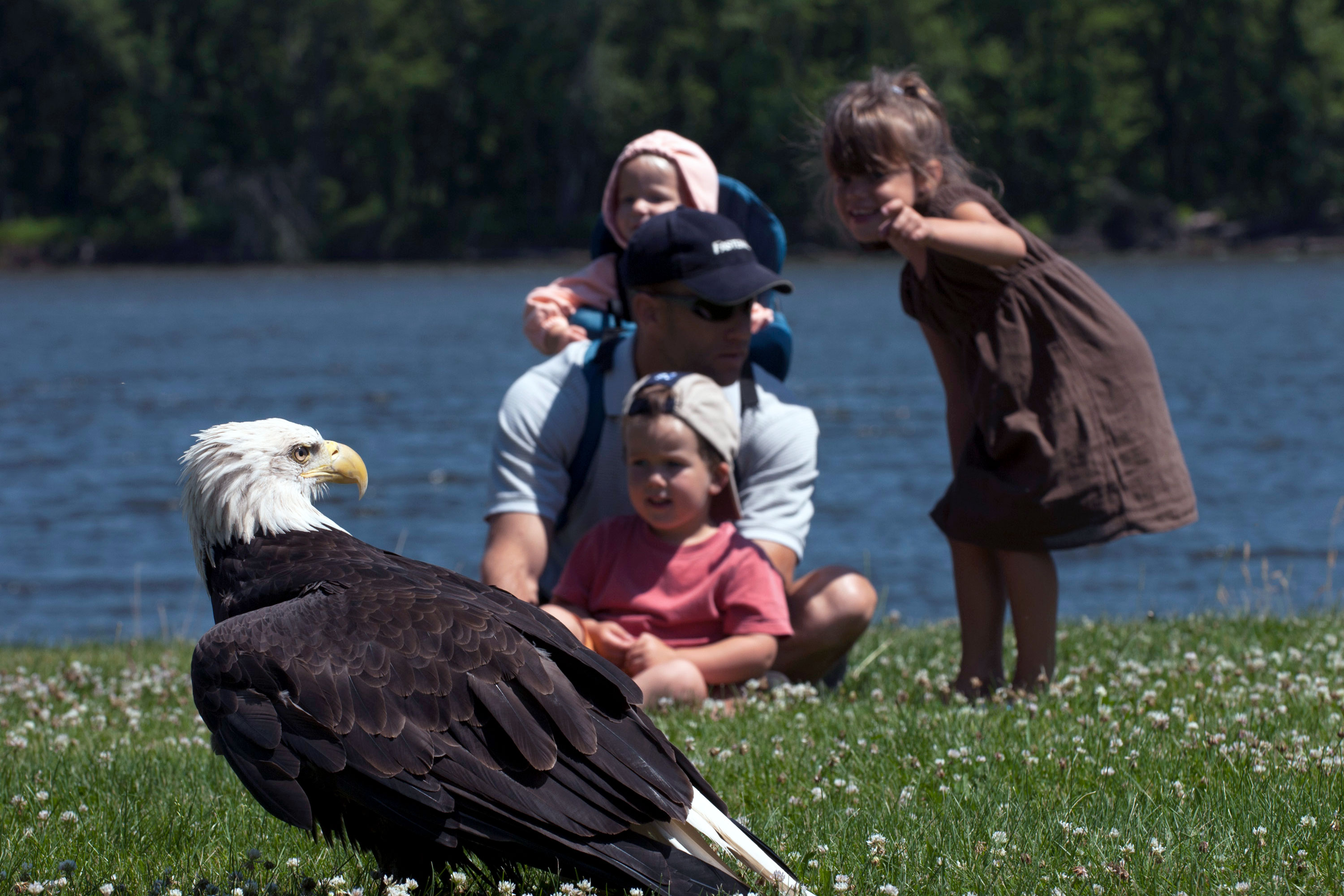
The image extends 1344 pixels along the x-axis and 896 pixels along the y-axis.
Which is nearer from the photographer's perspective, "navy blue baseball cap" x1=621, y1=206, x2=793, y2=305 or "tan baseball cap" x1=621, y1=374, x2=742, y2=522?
"tan baseball cap" x1=621, y1=374, x2=742, y2=522

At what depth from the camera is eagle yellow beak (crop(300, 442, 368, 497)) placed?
4.81 meters

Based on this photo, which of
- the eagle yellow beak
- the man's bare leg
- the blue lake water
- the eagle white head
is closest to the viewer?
the eagle white head

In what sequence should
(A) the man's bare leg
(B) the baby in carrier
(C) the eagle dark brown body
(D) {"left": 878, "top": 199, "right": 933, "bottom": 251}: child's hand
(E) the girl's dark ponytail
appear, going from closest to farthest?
(C) the eagle dark brown body → (D) {"left": 878, "top": 199, "right": 933, "bottom": 251}: child's hand → (E) the girl's dark ponytail → (A) the man's bare leg → (B) the baby in carrier

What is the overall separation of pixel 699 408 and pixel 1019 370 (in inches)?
49.8

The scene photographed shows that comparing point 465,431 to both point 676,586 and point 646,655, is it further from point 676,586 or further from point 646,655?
point 646,655

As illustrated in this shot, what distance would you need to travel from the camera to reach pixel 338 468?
4855 mm

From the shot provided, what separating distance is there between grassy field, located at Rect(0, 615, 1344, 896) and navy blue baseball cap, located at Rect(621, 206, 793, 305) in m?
1.65

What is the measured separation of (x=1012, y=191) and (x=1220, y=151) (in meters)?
11.7

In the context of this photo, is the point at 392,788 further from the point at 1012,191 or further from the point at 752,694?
the point at 1012,191

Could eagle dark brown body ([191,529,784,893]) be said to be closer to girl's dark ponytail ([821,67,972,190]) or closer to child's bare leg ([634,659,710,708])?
child's bare leg ([634,659,710,708])

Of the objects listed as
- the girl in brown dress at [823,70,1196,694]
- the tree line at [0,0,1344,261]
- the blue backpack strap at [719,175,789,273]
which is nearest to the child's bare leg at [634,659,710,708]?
the girl in brown dress at [823,70,1196,694]

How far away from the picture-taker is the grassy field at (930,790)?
4.12 m

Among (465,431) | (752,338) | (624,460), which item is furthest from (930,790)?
(465,431)

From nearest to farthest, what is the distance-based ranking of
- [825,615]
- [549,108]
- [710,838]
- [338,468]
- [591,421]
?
[710,838] → [338,468] → [825,615] → [591,421] → [549,108]
